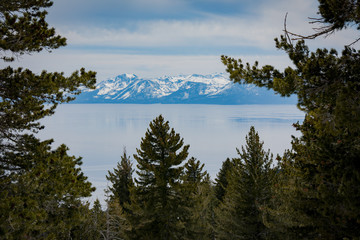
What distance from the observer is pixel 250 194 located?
54.3 ft

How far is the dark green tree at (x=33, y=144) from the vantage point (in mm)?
7469

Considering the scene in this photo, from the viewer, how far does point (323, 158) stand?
315 inches

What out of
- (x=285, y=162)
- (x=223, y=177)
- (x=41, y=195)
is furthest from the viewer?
(x=223, y=177)

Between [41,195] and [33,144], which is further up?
Result: [33,144]

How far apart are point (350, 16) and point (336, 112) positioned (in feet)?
7.51

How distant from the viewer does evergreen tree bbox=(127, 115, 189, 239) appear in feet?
Answer: 52.9

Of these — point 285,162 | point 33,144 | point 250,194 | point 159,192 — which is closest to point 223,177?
point 250,194

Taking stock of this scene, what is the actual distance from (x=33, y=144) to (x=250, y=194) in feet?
37.9

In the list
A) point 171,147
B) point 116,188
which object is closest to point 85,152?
point 116,188

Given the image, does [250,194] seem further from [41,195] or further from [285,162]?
[41,195]

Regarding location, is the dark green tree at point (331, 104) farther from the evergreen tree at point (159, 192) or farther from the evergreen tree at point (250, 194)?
the evergreen tree at point (159, 192)

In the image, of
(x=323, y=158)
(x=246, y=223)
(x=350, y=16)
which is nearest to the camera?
(x=350, y=16)

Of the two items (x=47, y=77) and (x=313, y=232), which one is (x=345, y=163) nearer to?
(x=313, y=232)

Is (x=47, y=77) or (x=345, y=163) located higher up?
(x=47, y=77)
